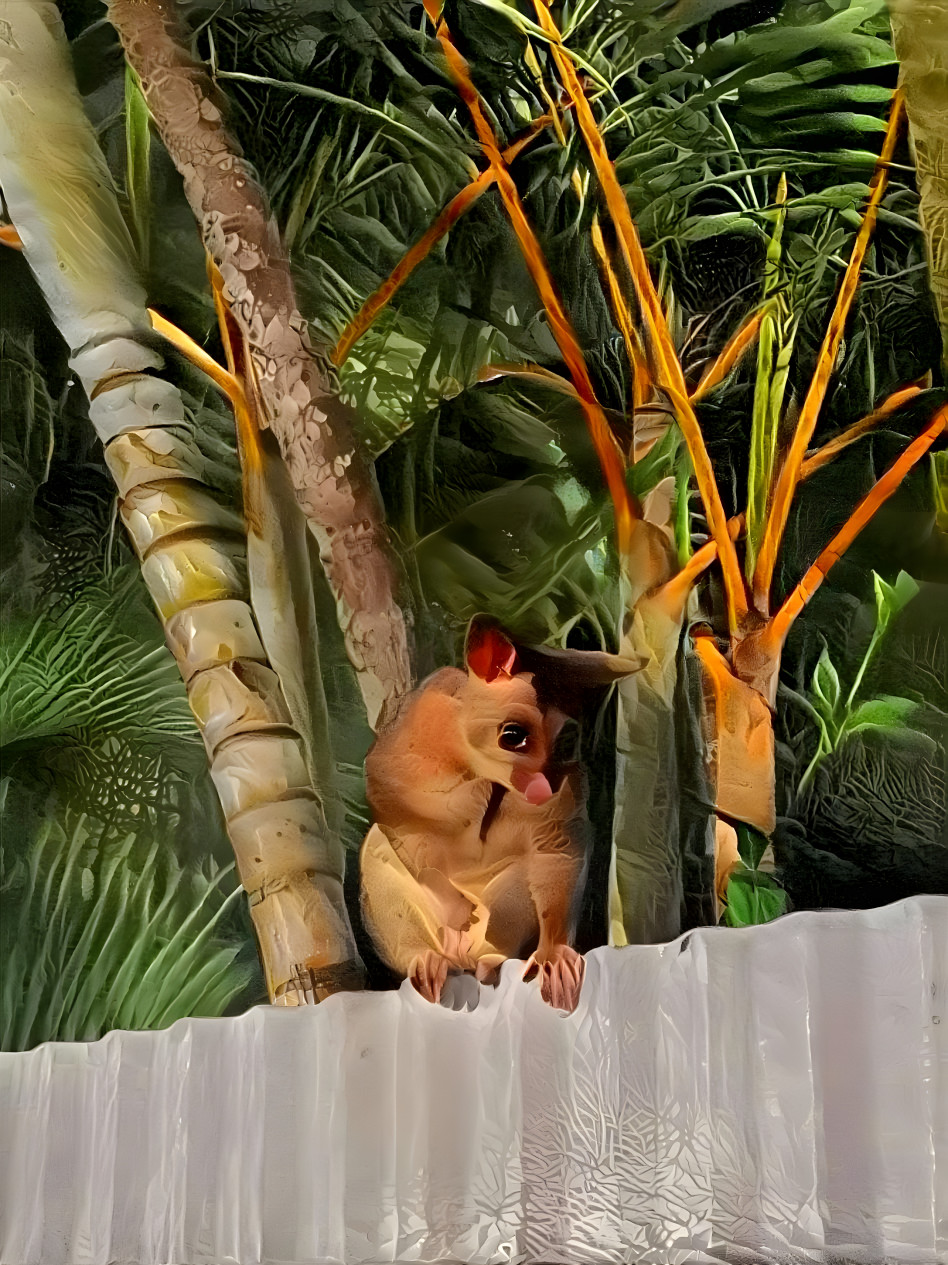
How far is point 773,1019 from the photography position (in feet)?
5.76

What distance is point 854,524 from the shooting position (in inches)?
75.2

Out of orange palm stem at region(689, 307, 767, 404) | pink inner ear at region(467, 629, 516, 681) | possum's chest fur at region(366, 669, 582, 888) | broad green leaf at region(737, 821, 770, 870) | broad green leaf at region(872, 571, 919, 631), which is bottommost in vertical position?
broad green leaf at region(737, 821, 770, 870)

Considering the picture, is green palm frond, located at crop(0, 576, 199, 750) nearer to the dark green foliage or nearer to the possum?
the dark green foliage

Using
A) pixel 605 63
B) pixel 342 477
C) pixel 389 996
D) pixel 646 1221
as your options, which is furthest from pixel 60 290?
pixel 646 1221

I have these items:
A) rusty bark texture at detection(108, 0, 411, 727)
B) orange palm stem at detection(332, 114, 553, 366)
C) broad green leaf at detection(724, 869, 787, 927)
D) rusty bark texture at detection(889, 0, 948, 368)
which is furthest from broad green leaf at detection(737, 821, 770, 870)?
orange palm stem at detection(332, 114, 553, 366)

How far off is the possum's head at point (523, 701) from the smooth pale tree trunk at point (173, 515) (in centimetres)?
29

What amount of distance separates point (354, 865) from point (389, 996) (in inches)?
8.0

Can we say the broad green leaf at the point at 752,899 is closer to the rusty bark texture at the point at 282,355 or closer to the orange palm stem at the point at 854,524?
the orange palm stem at the point at 854,524

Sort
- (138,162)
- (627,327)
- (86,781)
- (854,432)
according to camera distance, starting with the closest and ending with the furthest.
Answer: (854,432) → (627,327) → (86,781) → (138,162)

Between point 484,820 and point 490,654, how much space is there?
0.82ft

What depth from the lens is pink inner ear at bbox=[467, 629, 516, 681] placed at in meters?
2.00

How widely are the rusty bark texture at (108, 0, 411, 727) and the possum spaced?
0.34ft

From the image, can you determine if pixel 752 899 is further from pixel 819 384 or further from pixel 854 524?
pixel 819 384

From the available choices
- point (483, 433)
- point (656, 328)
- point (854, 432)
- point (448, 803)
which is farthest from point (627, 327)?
point (448, 803)
